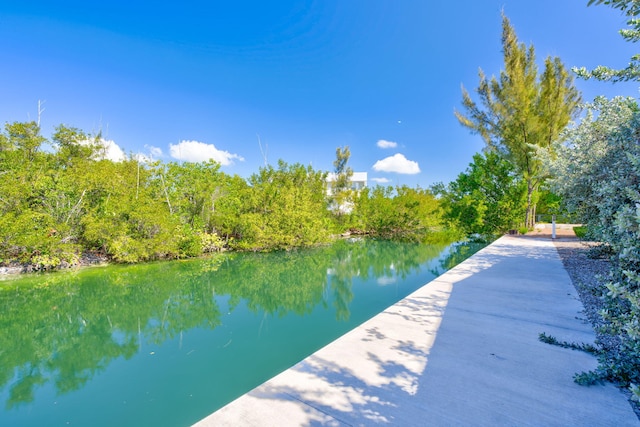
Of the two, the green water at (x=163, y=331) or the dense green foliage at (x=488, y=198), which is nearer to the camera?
the green water at (x=163, y=331)

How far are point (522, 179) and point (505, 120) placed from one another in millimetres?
3062

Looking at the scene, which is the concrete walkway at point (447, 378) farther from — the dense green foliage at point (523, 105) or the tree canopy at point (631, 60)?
the dense green foliage at point (523, 105)

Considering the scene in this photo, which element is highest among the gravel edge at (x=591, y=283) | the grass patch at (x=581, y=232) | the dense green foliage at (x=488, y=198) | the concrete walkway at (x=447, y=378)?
the dense green foliage at (x=488, y=198)

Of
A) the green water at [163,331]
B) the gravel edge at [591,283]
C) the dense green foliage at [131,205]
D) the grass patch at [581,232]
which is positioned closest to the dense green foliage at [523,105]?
the grass patch at [581,232]

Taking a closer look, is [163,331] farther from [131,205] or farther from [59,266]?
[131,205]

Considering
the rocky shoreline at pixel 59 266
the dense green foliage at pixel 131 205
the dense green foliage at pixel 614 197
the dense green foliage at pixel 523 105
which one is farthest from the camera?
the dense green foliage at pixel 523 105

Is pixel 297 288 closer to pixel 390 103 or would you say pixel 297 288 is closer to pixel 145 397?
pixel 145 397

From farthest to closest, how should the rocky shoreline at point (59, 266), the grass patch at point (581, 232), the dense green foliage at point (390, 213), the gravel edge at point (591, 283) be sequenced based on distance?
the dense green foliage at point (390, 213)
the rocky shoreline at point (59, 266)
the grass patch at point (581, 232)
the gravel edge at point (591, 283)

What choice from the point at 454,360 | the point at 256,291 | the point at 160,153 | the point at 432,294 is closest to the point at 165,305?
the point at 256,291

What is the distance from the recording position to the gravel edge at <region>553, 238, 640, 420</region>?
2289 mm

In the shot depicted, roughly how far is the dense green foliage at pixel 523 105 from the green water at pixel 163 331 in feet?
24.3

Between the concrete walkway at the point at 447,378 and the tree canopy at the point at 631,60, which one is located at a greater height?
the tree canopy at the point at 631,60

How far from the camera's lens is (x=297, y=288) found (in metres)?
6.55

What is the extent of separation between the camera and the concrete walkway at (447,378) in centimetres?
164
